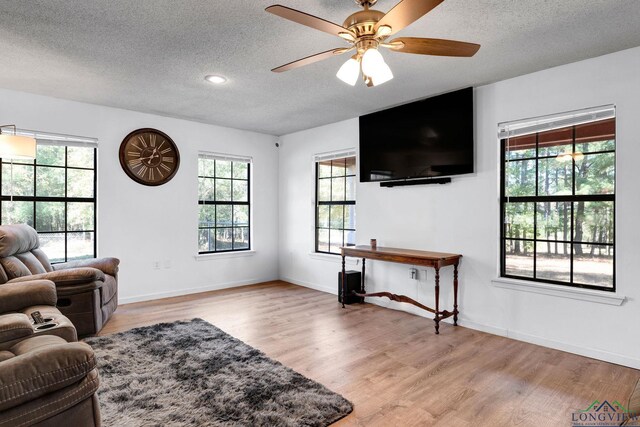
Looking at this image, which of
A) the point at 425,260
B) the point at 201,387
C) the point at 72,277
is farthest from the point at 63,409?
the point at 425,260

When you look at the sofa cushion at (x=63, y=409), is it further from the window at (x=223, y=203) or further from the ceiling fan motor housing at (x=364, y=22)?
the window at (x=223, y=203)

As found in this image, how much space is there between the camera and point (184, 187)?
16.6 feet

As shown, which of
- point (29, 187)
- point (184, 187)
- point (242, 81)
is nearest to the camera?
point (242, 81)

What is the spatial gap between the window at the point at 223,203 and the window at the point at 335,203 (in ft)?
3.92

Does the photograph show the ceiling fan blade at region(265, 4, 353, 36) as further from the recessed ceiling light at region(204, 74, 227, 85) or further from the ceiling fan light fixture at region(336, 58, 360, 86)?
the recessed ceiling light at region(204, 74, 227, 85)

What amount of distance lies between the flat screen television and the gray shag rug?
2538 millimetres

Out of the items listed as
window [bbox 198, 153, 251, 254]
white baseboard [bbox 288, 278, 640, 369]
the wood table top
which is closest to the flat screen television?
the wood table top

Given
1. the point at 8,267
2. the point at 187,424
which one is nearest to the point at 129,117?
the point at 8,267

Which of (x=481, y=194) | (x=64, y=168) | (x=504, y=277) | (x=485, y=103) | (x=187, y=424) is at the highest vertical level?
(x=485, y=103)

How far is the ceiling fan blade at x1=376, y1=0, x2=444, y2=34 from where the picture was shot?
1554mm

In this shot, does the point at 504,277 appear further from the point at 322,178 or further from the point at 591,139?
the point at 322,178

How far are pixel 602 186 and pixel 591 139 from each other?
418 mm

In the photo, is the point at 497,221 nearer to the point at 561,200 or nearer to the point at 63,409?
the point at 561,200

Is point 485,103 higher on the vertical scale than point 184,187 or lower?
higher
